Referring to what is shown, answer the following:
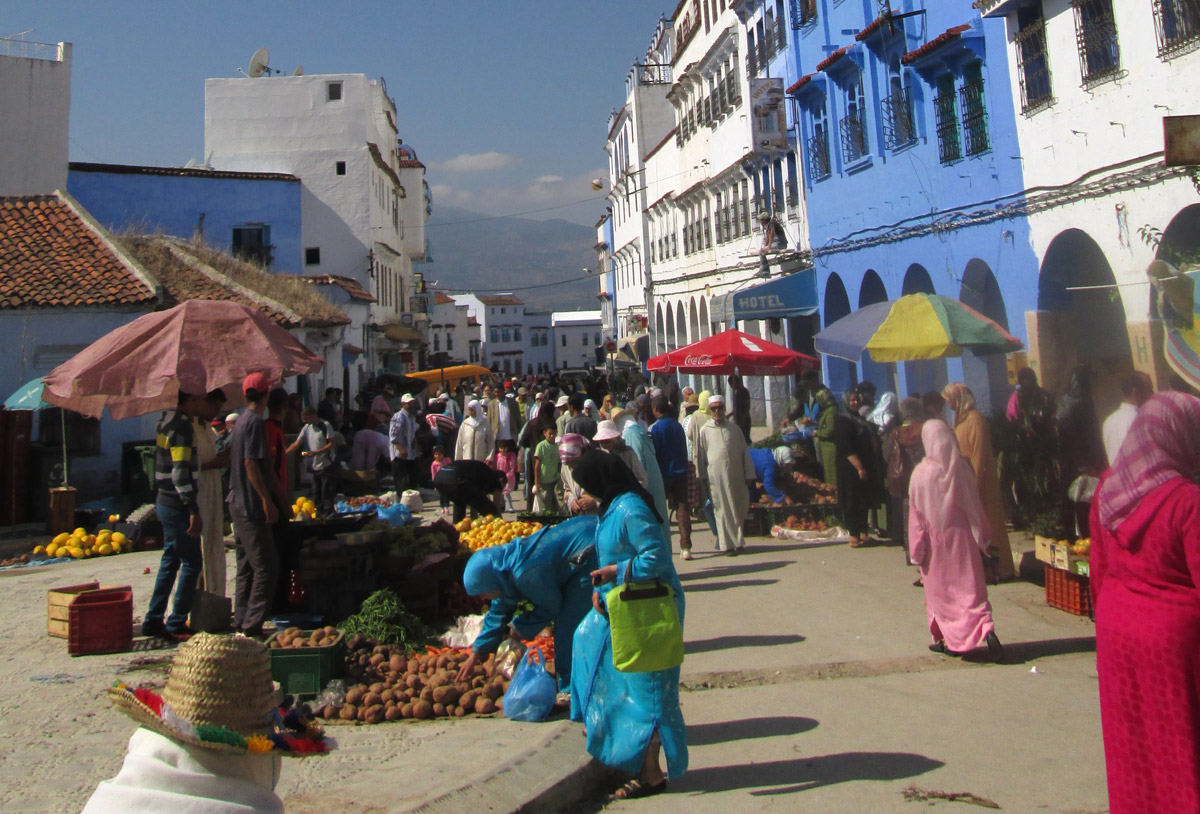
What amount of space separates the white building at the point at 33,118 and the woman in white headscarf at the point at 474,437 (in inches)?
725

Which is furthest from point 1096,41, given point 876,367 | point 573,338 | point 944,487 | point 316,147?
point 573,338

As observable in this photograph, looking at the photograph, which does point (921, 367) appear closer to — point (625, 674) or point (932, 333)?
point (932, 333)

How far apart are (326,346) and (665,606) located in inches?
949

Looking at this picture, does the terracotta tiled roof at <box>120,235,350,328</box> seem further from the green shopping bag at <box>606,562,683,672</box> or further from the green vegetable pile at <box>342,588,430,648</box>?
the green shopping bag at <box>606,562,683,672</box>

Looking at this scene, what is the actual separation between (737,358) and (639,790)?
12.1 metres

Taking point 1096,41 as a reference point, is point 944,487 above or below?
below

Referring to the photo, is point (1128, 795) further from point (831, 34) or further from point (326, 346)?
point (326, 346)

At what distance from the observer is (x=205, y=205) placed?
112 feet

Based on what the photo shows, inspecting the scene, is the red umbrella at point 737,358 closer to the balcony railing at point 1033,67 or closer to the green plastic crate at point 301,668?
the balcony railing at point 1033,67

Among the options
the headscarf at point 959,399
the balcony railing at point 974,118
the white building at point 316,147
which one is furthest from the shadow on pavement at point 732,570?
the white building at point 316,147

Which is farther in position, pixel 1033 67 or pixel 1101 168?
pixel 1033 67

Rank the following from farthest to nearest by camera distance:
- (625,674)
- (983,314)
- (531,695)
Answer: (983,314)
(531,695)
(625,674)

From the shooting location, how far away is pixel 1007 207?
14.7 metres

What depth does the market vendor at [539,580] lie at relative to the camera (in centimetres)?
561
